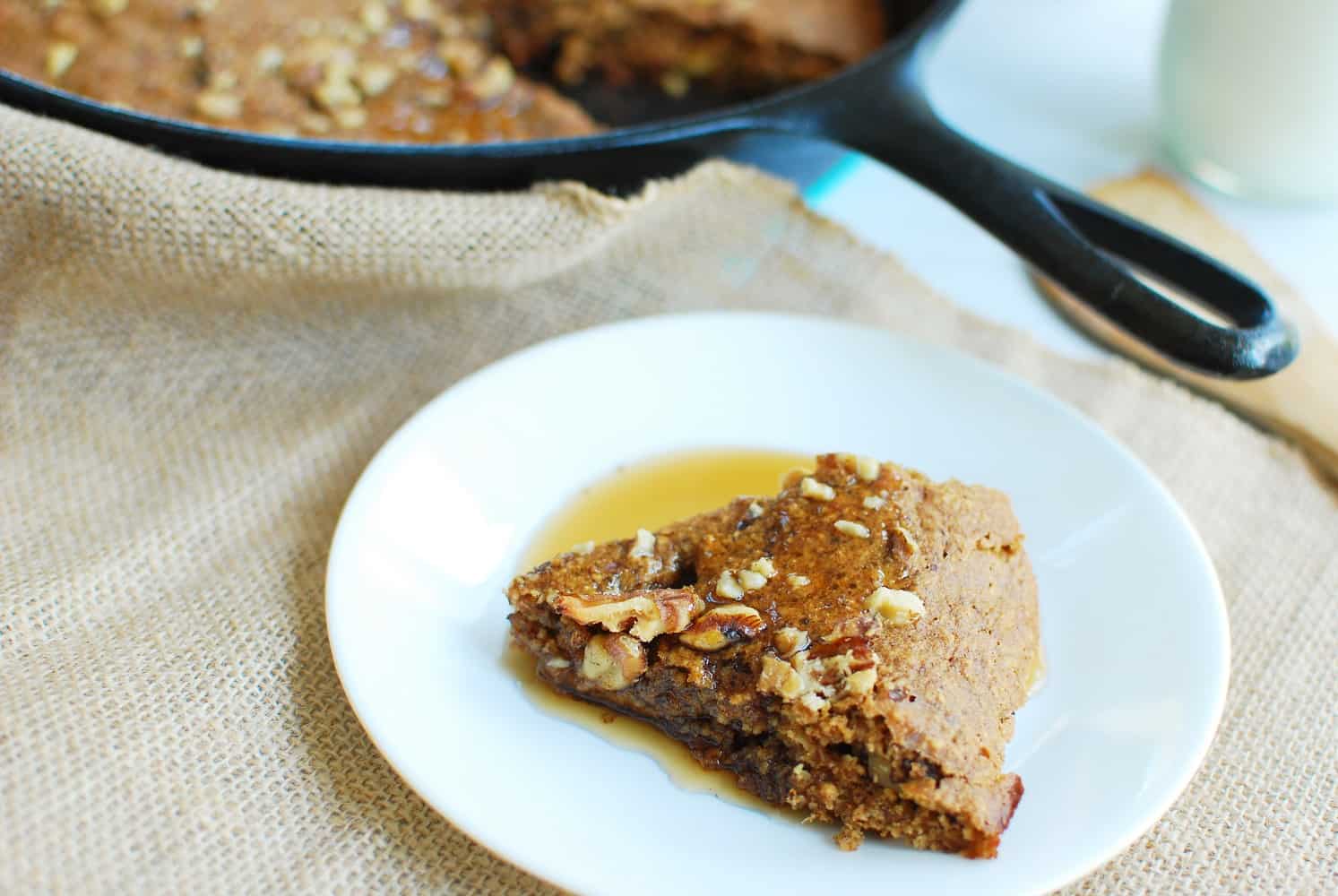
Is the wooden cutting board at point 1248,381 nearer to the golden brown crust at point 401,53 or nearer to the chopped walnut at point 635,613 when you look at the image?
the golden brown crust at point 401,53

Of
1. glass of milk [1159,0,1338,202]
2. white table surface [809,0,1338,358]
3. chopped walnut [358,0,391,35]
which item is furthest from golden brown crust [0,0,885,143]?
glass of milk [1159,0,1338,202]

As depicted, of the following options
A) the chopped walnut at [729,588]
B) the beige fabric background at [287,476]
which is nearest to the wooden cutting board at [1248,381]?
the beige fabric background at [287,476]

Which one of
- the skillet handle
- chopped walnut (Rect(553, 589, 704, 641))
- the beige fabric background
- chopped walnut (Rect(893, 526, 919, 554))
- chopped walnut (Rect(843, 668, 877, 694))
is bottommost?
the beige fabric background

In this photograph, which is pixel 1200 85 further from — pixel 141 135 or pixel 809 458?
pixel 141 135

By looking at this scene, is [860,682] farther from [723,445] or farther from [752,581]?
[723,445]

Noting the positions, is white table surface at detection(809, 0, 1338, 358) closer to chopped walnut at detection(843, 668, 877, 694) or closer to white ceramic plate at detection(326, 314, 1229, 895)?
white ceramic plate at detection(326, 314, 1229, 895)
